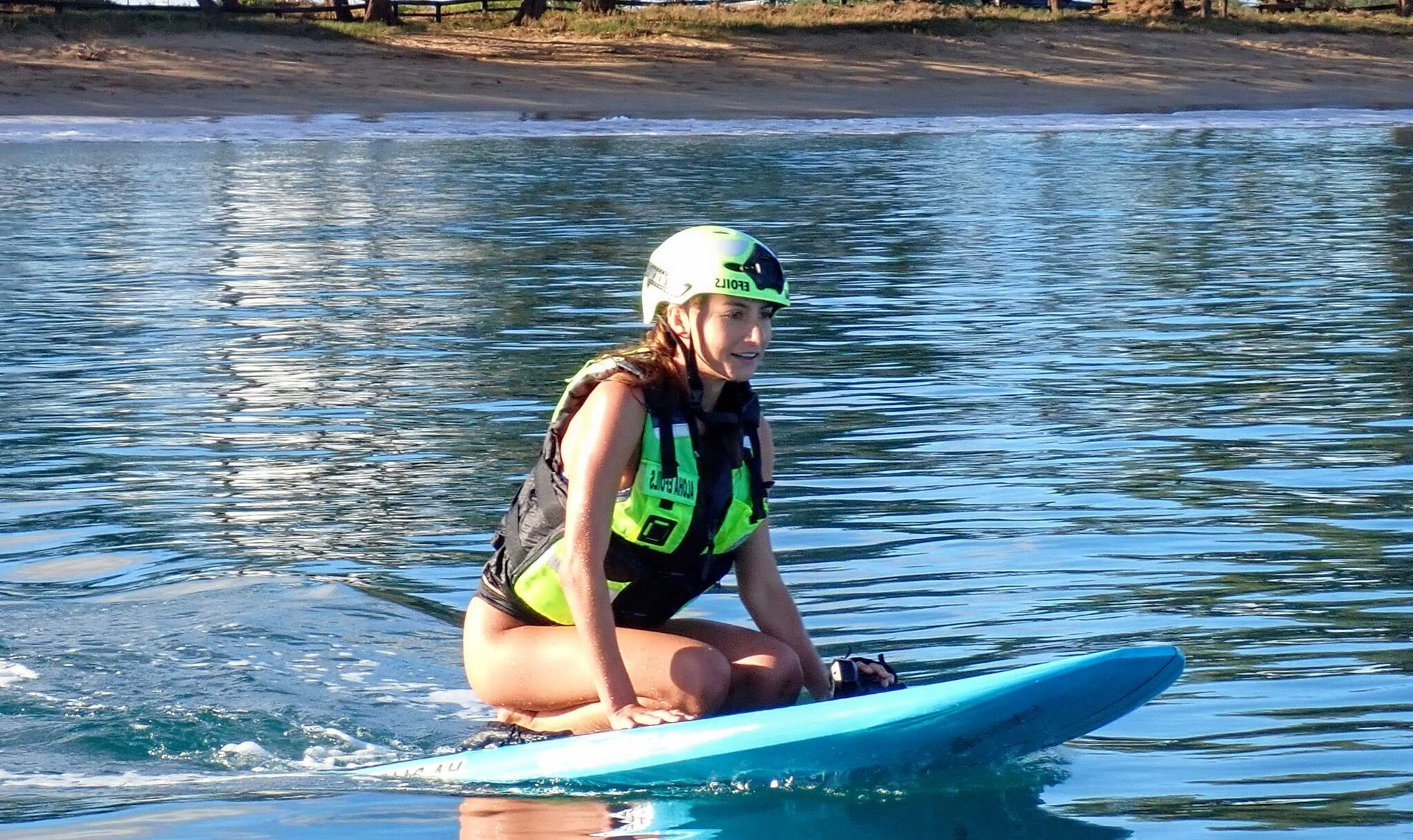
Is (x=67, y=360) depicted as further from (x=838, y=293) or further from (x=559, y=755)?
(x=559, y=755)

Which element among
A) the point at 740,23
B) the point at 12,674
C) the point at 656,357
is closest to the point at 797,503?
the point at 12,674

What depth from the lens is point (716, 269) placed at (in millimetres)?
4676

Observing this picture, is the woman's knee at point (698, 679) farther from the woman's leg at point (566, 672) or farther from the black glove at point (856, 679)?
the black glove at point (856, 679)

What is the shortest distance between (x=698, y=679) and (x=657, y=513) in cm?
43

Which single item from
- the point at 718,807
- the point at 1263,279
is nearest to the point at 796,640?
the point at 718,807

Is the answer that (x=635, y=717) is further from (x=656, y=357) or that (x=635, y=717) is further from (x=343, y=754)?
(x=343, y=754)

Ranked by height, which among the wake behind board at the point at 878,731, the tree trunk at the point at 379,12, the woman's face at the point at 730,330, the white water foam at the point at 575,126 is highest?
the tree trunk at the point at 379,12

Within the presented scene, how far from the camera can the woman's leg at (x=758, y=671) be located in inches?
199

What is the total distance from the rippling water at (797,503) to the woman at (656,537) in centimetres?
34

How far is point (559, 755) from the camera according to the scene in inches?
192

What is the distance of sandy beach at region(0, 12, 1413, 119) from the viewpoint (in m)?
A: 36.5

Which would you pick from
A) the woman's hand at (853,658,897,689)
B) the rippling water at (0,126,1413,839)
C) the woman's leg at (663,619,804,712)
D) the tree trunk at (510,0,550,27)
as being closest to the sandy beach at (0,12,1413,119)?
the tree trunk at (510,0,550,27)

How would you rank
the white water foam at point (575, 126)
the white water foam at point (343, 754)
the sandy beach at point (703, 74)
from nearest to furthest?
the white water foam at point (343, 754) → the white water foam at point (575, 126) → the sandy beach at point (703, 74)

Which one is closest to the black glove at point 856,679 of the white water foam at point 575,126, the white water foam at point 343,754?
the white water foam at point 343,754
